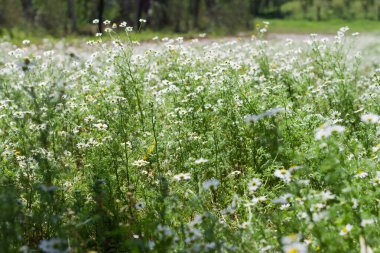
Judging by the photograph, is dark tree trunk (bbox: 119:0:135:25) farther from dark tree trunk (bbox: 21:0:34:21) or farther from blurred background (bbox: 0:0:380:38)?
dark tree trunk (bbox: 21:0:34:21)

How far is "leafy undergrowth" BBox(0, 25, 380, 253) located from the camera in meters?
3.21

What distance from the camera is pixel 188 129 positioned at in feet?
17.9

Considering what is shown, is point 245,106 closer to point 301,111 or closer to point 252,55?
point 301,111

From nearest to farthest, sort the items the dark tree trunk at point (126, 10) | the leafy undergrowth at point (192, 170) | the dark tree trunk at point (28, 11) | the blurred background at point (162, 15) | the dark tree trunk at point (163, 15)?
the leafy undergrowth at point (192, 170)
the blurred background at point (162, 15)
the dark tree trunk at point (28, 11)
the dark tree trunk at point (126, 10)
the dark tree trunk at point (163, 15)

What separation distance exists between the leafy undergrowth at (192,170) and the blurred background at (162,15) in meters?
4.42

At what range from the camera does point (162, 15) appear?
52594mm

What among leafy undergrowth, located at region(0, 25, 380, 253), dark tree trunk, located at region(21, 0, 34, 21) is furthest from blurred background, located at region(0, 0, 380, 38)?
leafy undergrowth, located at region(0, 25, 380, 253)

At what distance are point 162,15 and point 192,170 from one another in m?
49.7

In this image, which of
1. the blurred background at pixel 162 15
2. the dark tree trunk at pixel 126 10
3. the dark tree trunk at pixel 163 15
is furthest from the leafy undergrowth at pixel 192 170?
the dark tree trunk at pixel 163 15

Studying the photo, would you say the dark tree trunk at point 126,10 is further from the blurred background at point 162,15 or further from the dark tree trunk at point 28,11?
the dark tree trunk at point 28,11

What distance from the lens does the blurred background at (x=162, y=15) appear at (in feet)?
116

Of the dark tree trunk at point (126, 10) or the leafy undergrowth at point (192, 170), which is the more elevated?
the leafy undergrowth at point (192, 170)

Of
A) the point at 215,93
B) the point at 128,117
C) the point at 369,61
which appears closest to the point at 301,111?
the point at 215,93

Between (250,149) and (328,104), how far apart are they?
1849mm
